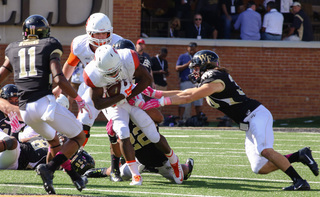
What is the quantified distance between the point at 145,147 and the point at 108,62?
138 centimetres

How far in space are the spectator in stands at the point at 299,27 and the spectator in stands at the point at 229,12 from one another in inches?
60.3

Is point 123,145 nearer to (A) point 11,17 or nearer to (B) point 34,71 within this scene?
(B) point 34,71

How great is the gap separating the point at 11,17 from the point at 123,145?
10950 millimetres

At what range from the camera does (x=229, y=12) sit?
1802 centimetres

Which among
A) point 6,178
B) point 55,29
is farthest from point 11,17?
point 6,178

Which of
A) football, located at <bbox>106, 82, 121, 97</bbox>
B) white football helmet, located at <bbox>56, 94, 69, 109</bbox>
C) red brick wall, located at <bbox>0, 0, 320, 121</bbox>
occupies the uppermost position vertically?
football, located at <bbox>106, 82, 121, 97</bbox>

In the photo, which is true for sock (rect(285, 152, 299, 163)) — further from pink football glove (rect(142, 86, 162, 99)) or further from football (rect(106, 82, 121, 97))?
football (rect(106, 82, 121, 97))

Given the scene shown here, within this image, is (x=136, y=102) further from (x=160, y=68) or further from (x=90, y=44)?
(x=160, y=68)

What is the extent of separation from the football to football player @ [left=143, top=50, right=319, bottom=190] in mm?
353

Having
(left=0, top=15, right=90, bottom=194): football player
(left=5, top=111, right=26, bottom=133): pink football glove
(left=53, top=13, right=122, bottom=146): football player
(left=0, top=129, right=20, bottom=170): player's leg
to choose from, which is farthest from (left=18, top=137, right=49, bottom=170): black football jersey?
(left=0, top=15, right=90, bottom=194): football player

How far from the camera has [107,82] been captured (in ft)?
22.3

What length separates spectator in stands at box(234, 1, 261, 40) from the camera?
1722cm

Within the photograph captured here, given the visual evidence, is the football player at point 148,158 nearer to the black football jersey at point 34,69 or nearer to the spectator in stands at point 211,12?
the black football jersey at point 34,69

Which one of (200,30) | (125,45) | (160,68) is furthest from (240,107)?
(200,30)
